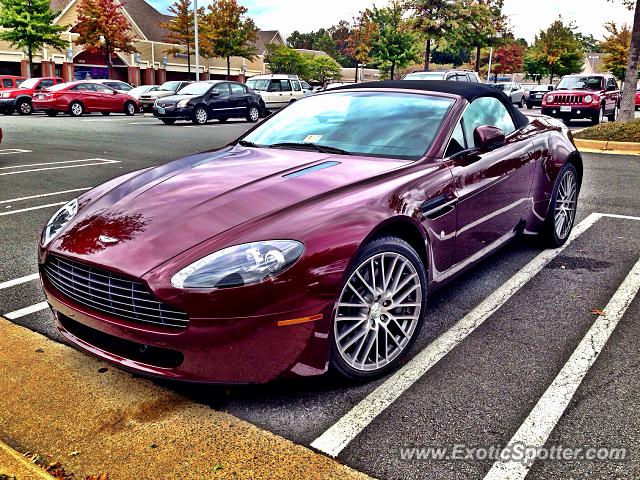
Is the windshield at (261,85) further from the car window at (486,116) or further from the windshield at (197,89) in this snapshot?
the car window at (486,116)

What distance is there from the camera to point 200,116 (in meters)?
22.0

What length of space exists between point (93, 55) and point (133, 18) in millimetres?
6524

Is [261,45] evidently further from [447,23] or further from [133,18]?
[447,23]

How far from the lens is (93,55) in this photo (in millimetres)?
47500

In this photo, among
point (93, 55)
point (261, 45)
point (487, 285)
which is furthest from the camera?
point (261, 45)

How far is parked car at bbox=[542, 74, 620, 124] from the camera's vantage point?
19.4 metres

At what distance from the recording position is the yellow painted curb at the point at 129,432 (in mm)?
2381

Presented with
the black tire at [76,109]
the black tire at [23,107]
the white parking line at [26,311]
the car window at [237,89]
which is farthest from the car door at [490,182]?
the black tire at [23,107]

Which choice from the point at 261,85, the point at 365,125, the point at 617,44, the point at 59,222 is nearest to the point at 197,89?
the point at 261,85

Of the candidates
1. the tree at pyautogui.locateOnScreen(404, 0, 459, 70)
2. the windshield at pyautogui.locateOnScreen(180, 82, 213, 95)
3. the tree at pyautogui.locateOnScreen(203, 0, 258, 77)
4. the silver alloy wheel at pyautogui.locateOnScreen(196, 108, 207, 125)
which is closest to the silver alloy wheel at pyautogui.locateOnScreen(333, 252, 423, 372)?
the silver alloy wheel at pyautogui.locateOnScreen(196, 108, 207, 125)

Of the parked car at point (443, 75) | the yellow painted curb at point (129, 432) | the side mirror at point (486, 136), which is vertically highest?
the parked car at point (443, 75)

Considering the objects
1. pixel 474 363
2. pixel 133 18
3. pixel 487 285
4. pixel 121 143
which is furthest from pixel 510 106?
pixel 133 18

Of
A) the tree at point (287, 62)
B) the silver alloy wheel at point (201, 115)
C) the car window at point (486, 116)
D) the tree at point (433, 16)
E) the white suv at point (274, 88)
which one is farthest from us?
the tree at point (287, 62)

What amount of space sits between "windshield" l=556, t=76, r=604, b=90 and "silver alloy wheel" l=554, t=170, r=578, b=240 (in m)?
16.4
